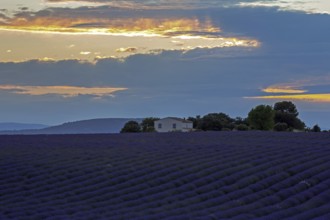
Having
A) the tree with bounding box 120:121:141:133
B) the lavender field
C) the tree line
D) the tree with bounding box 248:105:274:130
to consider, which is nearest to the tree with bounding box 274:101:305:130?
the tree line

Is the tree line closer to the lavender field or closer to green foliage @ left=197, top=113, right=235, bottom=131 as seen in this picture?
green foliage @ left=197, top=113, right=235, bottom=131

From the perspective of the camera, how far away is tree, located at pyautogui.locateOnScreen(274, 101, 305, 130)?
71162 millimetres

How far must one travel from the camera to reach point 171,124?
237ft

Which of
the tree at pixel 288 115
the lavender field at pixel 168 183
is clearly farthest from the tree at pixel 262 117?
the lavender field at pixel 168 183

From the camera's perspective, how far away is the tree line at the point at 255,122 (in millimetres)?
61969

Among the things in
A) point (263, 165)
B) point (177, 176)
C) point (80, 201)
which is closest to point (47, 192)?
point (80, 201)

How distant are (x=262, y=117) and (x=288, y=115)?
436 inches

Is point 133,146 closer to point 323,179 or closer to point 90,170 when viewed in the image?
point 90,170

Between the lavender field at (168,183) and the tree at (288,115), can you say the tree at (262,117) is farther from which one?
the lavender field at (168,183)

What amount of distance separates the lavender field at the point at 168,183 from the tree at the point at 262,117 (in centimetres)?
3437

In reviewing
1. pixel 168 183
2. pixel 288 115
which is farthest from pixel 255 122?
pixel 168 183

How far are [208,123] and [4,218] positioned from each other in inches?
2120

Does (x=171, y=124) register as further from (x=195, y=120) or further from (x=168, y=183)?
(x=168, y=183)

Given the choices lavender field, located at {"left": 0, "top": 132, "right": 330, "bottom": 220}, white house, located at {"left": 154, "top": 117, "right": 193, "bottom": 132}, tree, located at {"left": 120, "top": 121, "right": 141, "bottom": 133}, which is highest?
white house, located at {"left": 154, "top": 117, "right": 193, "bottom": 132}
